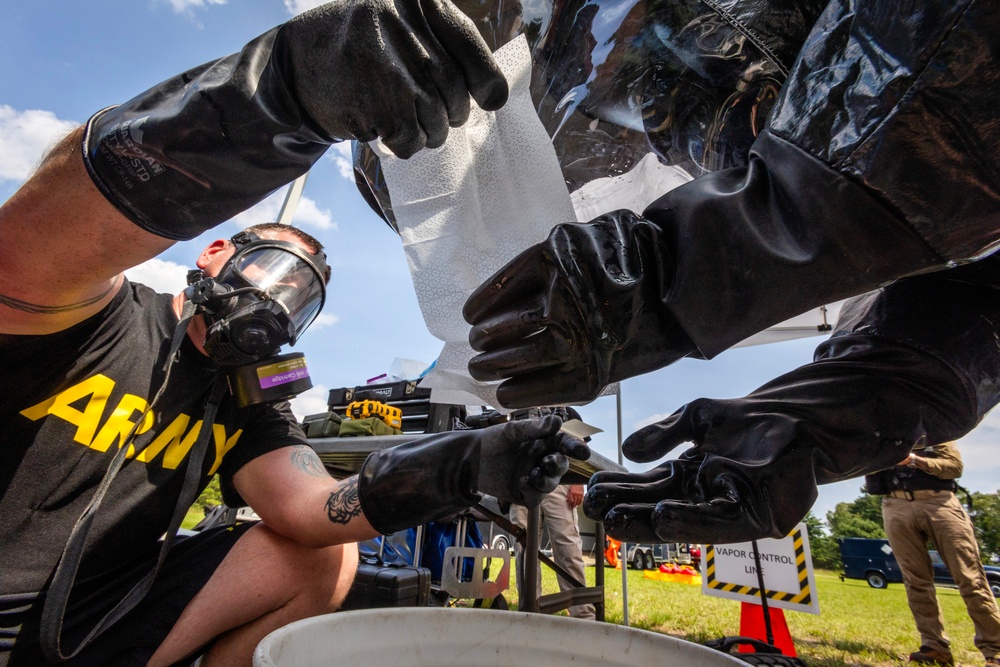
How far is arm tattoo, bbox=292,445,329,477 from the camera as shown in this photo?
1361 millimetres

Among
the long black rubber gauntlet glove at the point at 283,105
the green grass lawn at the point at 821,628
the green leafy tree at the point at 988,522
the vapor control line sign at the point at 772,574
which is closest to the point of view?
the long black rubber gauntlet glove at the point at 283,105

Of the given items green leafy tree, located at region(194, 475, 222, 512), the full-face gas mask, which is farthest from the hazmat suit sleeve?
green leafy tree, located at region(194, 475, 222, 512)

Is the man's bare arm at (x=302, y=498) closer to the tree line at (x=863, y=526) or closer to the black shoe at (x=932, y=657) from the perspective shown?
the black shoe at (x=932, y=657)

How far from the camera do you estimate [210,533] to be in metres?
1.28

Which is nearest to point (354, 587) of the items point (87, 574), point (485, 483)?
point (87, 574)

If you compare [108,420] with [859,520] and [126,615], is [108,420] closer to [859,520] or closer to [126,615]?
[126,615]

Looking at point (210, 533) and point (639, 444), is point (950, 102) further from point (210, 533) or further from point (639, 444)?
point (210, 533)

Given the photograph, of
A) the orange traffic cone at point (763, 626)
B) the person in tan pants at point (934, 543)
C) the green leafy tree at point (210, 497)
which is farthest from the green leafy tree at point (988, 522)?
the green leafy tree at point (210, 497)

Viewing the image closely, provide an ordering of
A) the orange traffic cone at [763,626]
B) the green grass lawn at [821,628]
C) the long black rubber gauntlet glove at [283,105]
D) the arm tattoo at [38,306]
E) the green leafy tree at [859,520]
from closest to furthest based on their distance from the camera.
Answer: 1. the long black rubber gauntlet glove at [283,105]
2. the arm tattoo at [38,306]
3. the orange traffic cone at [763,626]
4. the green grass lawn at [821,628]
5. the green leafy tree at [859,520]

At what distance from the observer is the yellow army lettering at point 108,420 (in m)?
0.97

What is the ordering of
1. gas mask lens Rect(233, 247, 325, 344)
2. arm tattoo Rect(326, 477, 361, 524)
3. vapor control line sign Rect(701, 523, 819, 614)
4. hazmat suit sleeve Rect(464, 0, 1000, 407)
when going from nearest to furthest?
1. hazmat suit sleeve Rect(464, 0, 1000, 407)
2. arm tattoo Rect(326, 477, 361, 524)
3. gas mask lens Rect(233, 247, 325, 344)
4. vapor control line sign Rect(701, 523, 819, 614)

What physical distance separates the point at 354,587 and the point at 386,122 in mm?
1392

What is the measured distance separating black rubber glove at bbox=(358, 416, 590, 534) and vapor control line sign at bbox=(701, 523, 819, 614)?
1841 mm

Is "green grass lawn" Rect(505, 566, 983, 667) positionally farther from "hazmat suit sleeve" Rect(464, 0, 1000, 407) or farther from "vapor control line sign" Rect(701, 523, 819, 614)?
"hazmat suit sleeve" Rect(464, 0, 1000, 407)
